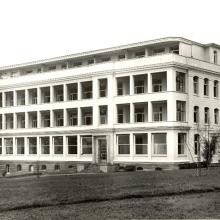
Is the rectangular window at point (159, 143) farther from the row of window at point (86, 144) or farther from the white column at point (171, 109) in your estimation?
the white column at point (171, 109)

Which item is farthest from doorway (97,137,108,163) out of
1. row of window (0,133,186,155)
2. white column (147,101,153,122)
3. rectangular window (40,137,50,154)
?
rectangular window (40,137,50,154)

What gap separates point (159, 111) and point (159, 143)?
10.4ft

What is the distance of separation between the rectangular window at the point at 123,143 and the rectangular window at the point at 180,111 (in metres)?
5.75

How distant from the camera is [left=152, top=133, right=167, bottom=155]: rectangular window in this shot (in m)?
45.4

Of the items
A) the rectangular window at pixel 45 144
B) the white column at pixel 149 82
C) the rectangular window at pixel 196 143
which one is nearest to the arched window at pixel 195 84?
the rectangular window at pixel 196 143

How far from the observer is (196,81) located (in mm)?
47344

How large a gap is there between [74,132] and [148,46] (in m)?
11.7

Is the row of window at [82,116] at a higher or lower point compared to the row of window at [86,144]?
higher

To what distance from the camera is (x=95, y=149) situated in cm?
4947

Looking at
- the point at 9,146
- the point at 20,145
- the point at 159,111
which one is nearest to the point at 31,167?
the point at 20,145

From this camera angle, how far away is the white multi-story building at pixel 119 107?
45.2m

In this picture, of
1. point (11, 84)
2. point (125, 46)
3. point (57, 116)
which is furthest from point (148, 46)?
Answer: point (11, 84)

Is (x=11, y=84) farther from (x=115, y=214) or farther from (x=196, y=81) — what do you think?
(x=115, y=214)

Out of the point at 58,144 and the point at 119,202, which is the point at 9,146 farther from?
the point at 119,202
